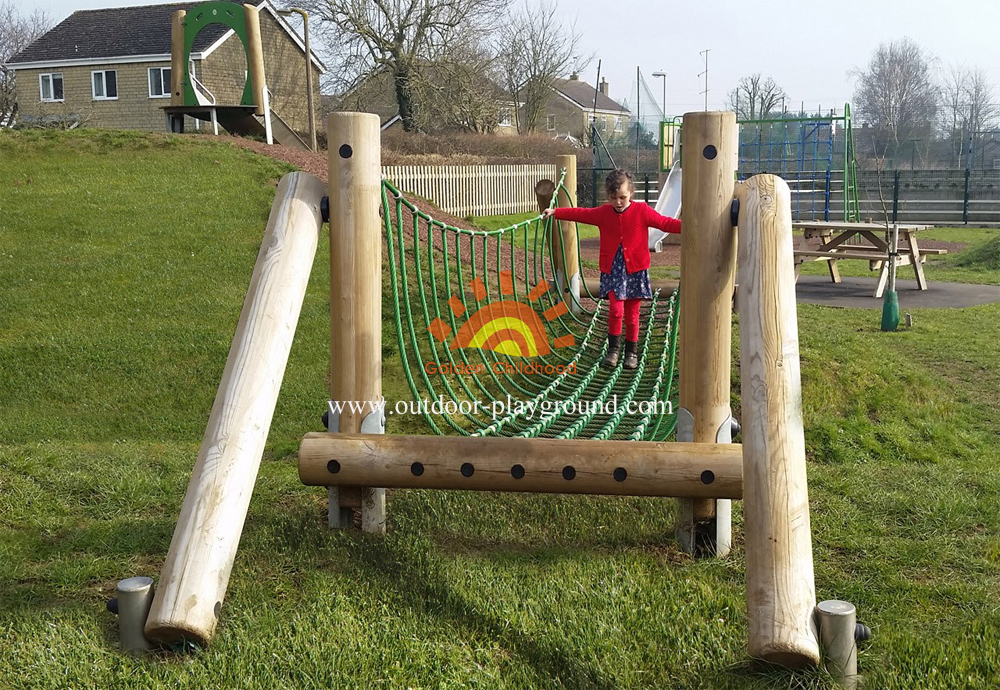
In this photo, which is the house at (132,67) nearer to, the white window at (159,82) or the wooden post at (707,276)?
the white window at (159,82)

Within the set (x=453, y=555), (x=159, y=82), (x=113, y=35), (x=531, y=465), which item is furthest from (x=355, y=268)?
(x=113, y=35)

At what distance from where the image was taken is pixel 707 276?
3238 mm

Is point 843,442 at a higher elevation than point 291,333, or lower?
lower

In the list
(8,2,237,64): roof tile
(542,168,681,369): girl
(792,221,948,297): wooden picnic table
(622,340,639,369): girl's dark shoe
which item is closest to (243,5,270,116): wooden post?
(792,221,948,297): wooden picnic table

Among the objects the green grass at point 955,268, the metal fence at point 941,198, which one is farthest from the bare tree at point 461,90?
the green grass at point 955,268

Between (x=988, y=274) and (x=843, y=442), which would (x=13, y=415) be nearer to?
(x=843, y=442)

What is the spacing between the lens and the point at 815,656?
7.72 ft

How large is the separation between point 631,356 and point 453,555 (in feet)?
9.23

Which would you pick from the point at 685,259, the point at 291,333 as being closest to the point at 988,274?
the point at 685,259

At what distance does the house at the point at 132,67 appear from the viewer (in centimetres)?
3469

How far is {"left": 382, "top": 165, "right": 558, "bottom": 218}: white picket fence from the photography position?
20.5 meters

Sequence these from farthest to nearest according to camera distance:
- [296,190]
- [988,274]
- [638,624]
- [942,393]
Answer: [988,274] → [942,393] → [296,190] → [638,624]

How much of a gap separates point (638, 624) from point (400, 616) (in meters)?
0.67

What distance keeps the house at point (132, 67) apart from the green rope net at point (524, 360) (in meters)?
29.2
